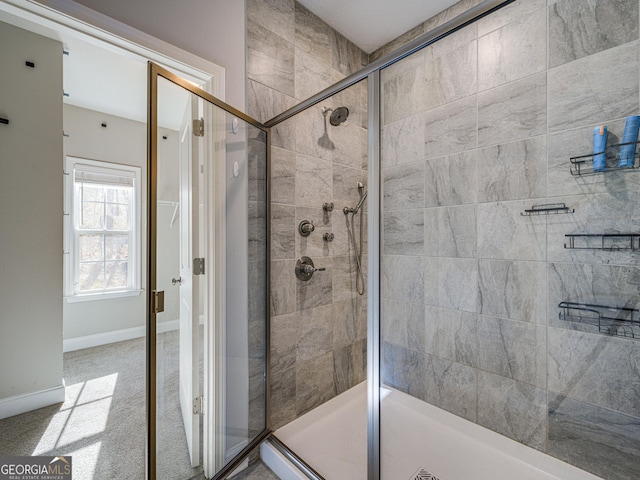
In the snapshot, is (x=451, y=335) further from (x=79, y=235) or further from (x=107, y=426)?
(x=79, y=235)

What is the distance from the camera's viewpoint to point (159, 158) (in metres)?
1.09

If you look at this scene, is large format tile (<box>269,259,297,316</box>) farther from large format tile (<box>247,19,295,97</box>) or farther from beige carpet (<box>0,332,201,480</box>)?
large format tile (<box>247,19,295,97</box>)

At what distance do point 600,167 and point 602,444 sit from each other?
4.29 ft

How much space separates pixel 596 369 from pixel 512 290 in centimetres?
48

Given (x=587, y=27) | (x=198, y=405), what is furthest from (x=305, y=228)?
(x=587, y=27)

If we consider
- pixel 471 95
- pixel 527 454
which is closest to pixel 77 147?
pixel 471 95

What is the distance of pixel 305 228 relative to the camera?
1851 mm

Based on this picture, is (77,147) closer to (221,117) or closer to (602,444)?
(221,117)

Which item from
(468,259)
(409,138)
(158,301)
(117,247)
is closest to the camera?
(158,301)

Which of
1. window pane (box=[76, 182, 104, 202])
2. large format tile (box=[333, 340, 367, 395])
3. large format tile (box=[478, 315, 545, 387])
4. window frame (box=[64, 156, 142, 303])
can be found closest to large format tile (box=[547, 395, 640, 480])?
large format tile (box=[478, 315, 545, 387])

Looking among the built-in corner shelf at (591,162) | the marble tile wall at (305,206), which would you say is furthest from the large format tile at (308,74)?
the built-in corner shelf at (591,162)

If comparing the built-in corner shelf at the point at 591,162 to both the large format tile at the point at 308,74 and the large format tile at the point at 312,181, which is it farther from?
the large format tile at the point at 308,74

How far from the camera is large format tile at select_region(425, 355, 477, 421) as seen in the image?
172 centimetres

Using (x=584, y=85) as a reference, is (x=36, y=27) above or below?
above
